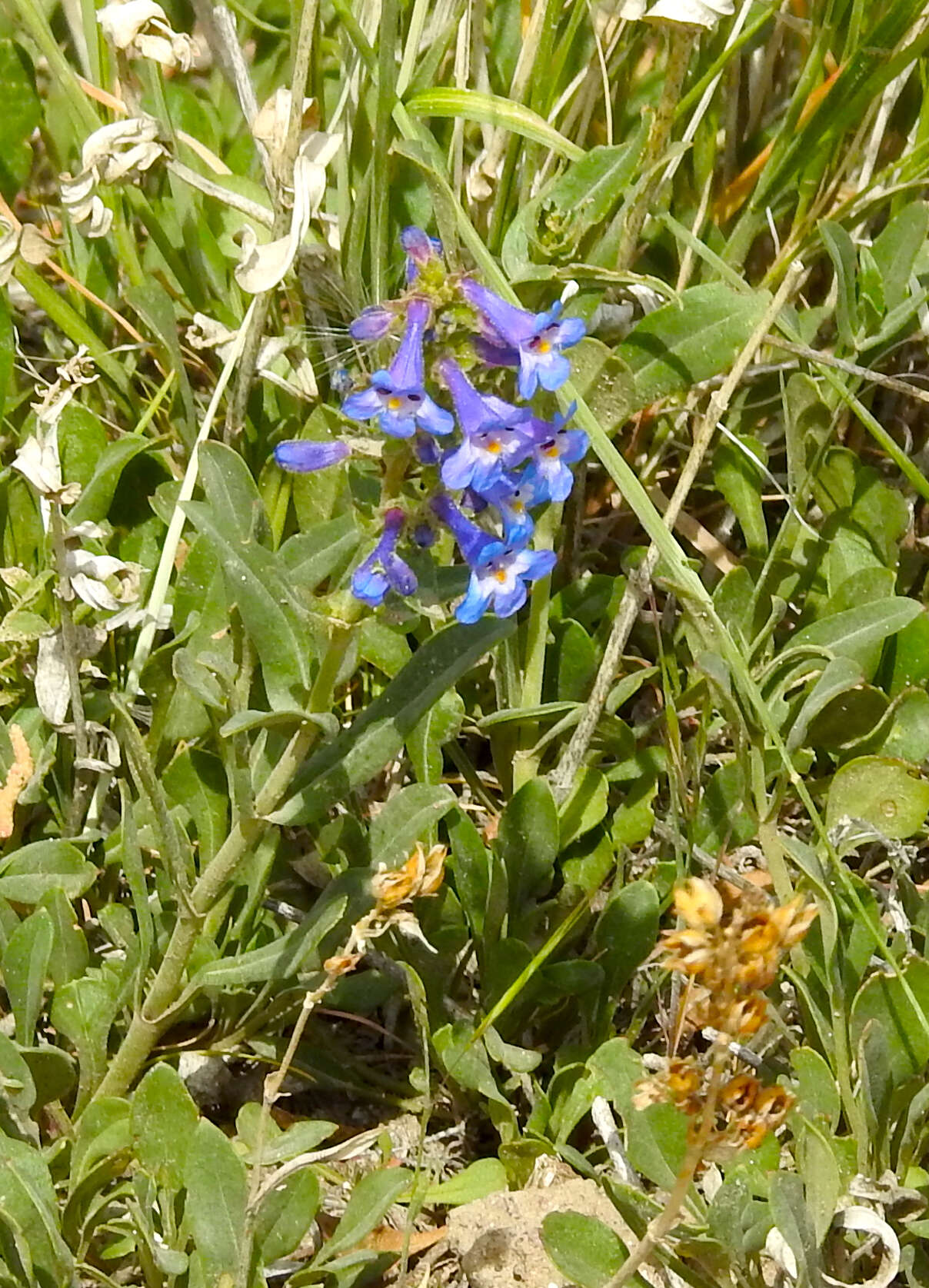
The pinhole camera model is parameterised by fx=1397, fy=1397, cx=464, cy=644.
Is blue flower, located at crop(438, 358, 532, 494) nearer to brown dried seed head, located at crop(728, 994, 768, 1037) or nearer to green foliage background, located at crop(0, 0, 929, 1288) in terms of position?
green foliage background, located at crop(0, 0, 929, 1288)

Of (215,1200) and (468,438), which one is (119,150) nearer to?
(468,438)

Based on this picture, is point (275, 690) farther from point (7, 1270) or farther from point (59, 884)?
point (7, 1270)

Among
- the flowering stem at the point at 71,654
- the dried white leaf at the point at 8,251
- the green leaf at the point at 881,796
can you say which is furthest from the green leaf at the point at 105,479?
the green leaf at the point at 881,796

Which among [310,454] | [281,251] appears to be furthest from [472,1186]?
[281,251]

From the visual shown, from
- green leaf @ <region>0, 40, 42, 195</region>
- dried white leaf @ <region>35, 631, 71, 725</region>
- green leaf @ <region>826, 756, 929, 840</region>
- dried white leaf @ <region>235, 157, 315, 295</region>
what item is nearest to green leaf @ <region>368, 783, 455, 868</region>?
dried white leaf @ <region>35, 631, 71, 725</region>

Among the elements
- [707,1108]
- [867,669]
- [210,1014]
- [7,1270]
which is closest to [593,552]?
[867,669]

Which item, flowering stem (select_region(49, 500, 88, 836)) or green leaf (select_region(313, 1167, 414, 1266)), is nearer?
green leaf (select_region(313, 1167, 414, 1266))

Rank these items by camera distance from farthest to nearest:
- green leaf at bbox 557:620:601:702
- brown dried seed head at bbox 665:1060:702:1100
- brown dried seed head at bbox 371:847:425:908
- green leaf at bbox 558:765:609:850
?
green leaf at bbox 557:620:601:702
green leaf at bbox 558:765:609:850
brown dried seed head at bbox 371:847:425:908
brown dried seed head at bbox 665:1060:702:1100

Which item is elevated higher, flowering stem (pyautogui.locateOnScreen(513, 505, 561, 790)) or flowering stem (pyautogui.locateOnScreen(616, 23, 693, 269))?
flowering stem (pyautogui.locateOnScreen(616, 23, 693, 269))
